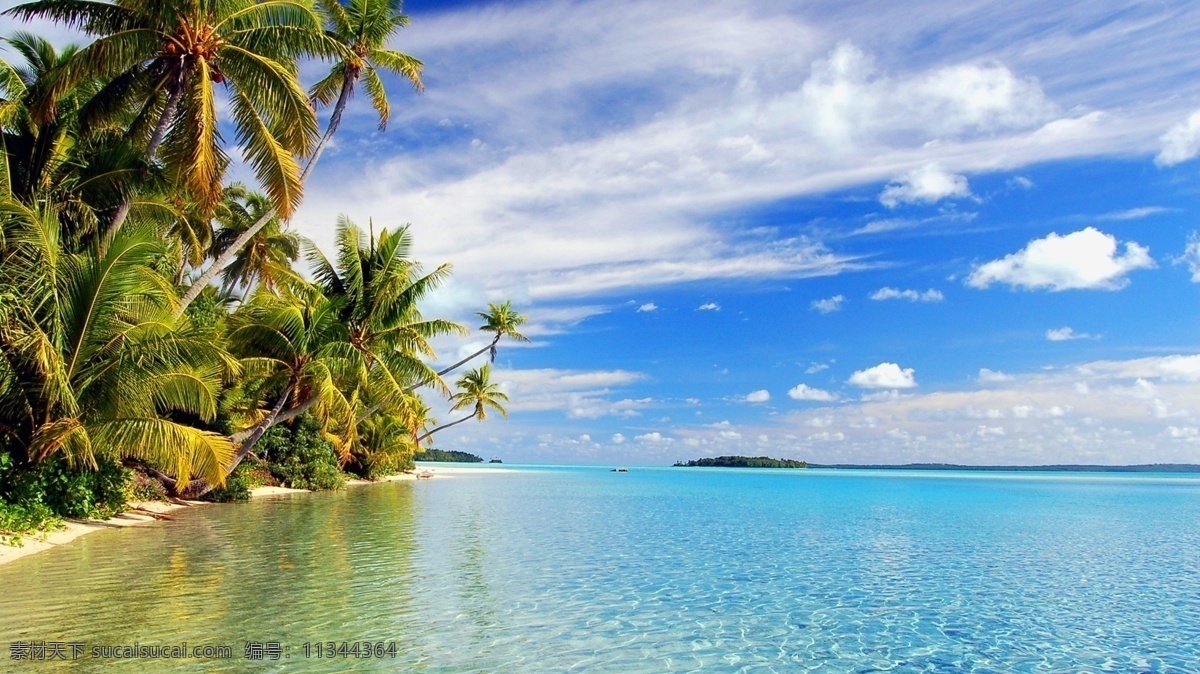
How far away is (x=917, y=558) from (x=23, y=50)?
23619 mm

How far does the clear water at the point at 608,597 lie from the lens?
734 centimetres

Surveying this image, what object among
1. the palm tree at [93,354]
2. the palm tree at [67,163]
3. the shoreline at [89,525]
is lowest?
the shoreline at [89,525]

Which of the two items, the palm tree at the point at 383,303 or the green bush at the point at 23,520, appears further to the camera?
the palm tree at the point at 383,303

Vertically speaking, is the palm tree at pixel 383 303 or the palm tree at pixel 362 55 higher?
the palm tree at pixel 362 55

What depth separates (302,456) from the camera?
99.2ft

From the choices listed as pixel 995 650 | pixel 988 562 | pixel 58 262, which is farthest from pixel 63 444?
pixel 988 562

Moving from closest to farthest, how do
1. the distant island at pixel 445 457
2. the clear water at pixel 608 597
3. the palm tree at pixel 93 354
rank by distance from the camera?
the clear water at pixel 608 597, the palm tree at pixel 93 354, the distant island at pixel 445 457

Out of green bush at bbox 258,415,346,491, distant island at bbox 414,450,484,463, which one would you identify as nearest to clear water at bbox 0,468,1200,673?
green bush at bbox 258,415,346,491

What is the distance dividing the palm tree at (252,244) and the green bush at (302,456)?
6265mm

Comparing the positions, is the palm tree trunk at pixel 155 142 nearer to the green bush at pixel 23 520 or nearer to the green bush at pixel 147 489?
the green bush at pixel 23 520

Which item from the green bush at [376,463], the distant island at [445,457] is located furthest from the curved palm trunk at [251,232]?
the distant island at [445,457]

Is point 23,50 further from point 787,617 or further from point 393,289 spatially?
point 787,617

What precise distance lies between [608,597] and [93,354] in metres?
10.3

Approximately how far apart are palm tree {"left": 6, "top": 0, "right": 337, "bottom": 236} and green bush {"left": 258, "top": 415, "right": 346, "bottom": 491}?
55.5 feet
